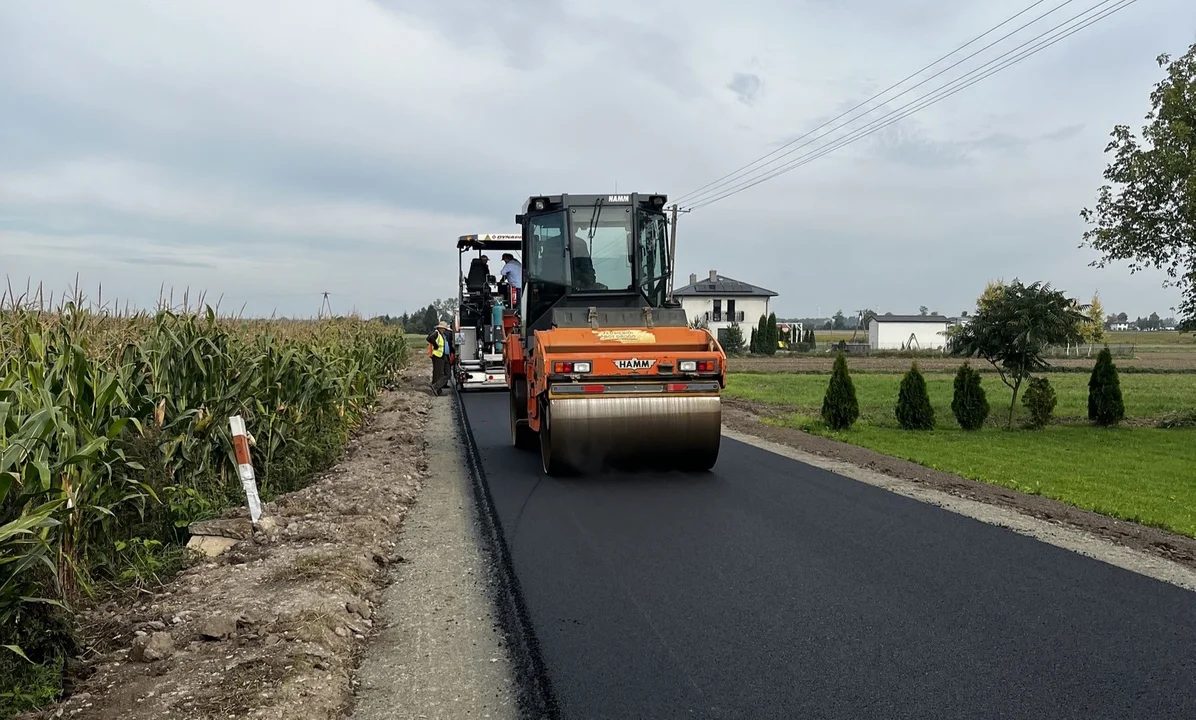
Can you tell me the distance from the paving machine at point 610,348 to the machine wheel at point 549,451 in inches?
0.7

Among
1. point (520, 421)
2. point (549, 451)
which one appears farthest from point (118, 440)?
point (520, 421)

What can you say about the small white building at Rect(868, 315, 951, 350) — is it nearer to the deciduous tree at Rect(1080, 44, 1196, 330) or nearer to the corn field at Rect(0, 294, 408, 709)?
the deciduous tree at Rect(1080, 44, 1196, 330)

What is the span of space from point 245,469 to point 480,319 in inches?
587

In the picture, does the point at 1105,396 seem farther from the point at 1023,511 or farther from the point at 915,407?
the point at 1023,511

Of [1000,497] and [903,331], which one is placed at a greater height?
[903,331]

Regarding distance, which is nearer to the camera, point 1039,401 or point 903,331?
point 1039,401

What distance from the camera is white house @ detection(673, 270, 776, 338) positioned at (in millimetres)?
76562

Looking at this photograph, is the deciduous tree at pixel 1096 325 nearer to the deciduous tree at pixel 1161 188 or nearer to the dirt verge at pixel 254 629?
the deciduous tree at pixel 1161 188

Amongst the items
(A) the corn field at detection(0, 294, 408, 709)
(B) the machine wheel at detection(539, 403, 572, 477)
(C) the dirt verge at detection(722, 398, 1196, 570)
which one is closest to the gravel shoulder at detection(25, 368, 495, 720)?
(A) the corn field at detection(0, 294, 408, 709)

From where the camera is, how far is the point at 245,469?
23.2ft

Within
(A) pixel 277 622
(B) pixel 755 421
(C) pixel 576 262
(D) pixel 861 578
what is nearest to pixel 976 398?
(B) pixel 755 421

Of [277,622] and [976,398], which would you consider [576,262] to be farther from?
[976,398]

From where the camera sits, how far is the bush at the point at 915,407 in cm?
1678

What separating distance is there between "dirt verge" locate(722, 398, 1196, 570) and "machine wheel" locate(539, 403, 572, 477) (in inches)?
160
